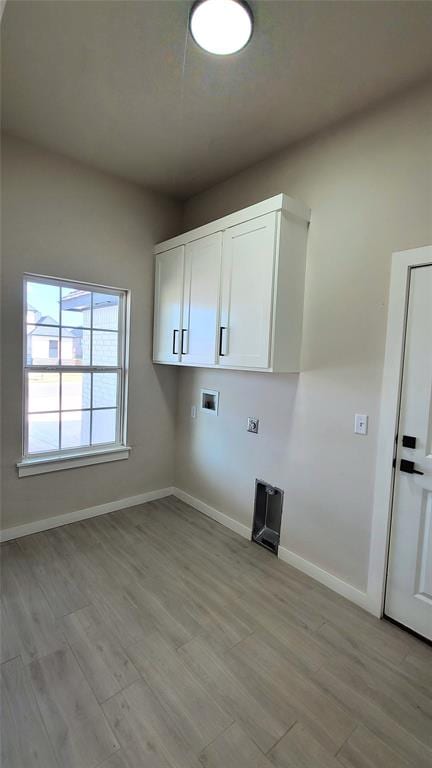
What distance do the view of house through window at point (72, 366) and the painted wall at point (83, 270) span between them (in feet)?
0.36

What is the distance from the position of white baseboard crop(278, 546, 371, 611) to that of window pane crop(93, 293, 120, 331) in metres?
2.29

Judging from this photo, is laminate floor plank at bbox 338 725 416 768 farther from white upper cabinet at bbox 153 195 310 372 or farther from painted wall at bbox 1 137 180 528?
painted wall at bbox 1 137 180 528

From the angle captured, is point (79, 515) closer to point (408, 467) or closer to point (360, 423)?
point (360, 423)

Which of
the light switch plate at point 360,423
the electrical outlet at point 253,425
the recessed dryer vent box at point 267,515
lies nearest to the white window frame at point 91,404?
the electrical outlet at point 253,425

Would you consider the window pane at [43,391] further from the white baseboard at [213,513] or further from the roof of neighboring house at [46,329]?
the white baseboard at [213,513]

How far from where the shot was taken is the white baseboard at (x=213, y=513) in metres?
2.86

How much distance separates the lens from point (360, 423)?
2082 millimetres

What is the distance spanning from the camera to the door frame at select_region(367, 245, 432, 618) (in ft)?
6.13

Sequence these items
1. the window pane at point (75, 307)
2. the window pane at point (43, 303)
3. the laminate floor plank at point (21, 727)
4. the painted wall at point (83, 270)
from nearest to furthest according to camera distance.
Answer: the laminate floor plank at point (21, 727) → the painted wall at point (83, 270) → the window pane at point (43, 303) → the window pane at point (75, 307)

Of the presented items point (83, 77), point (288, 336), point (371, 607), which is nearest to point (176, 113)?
point (83, 77)

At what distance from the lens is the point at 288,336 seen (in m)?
2.28

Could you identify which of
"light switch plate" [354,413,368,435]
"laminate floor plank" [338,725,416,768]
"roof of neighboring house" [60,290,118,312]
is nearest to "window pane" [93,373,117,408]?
"roof of neighboring house" [60,290,118,312]

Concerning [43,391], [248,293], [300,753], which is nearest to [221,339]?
[248,293]

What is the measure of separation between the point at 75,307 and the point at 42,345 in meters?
0.41
